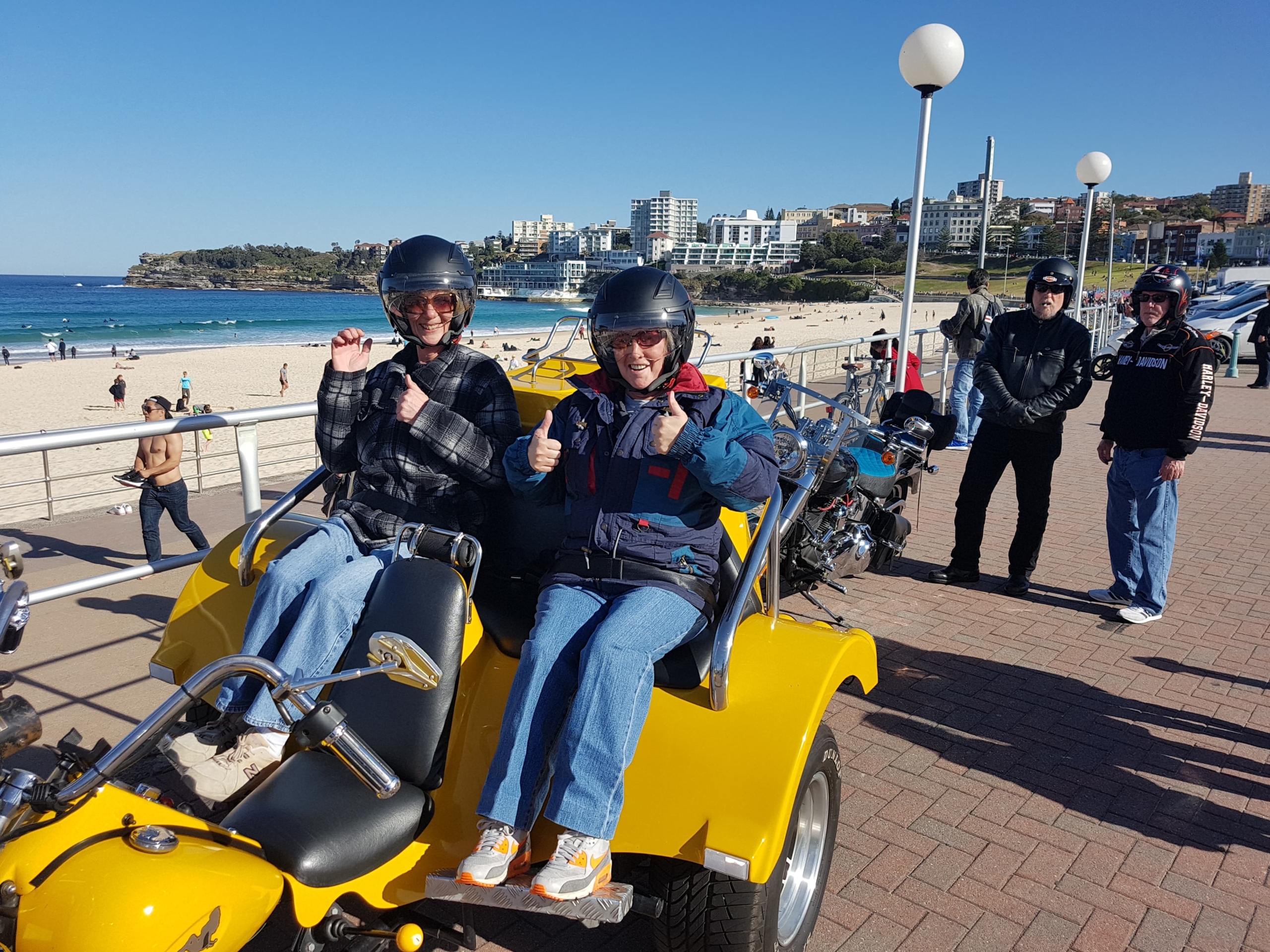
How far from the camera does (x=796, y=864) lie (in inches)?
103

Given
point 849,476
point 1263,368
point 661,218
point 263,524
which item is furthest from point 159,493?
point 661,218

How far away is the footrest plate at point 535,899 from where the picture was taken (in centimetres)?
203

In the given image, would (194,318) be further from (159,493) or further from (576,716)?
(576,716)

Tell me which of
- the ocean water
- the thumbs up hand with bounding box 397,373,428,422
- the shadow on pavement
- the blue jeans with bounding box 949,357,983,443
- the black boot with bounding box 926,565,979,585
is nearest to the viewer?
the thumbs up hand with bounding box 397,373,428,422

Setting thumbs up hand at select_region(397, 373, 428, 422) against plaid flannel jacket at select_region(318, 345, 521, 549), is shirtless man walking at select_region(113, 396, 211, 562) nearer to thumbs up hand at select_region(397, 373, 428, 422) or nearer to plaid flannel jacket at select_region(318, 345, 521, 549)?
plaid flannel jacket at select_region(318, 345, 521, 549)

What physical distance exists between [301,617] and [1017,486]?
468 centimetres

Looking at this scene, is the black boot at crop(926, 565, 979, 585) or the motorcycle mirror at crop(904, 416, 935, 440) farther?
the black boot at crop(926, 565, 979, 585)

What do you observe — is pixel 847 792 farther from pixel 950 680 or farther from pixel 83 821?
pixel 83 821

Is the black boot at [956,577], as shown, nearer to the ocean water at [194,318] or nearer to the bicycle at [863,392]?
the bicycle at [863,392]

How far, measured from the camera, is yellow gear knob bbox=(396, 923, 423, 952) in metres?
2.04

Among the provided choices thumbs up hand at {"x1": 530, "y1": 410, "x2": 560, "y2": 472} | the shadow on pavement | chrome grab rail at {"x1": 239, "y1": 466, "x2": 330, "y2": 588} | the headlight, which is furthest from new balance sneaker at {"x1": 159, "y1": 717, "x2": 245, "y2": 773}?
the shadow on pavement

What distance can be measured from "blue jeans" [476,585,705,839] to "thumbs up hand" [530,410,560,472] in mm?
506

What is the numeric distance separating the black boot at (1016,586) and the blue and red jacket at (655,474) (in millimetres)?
3594

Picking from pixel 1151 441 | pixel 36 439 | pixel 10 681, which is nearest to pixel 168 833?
pixel 10 681
